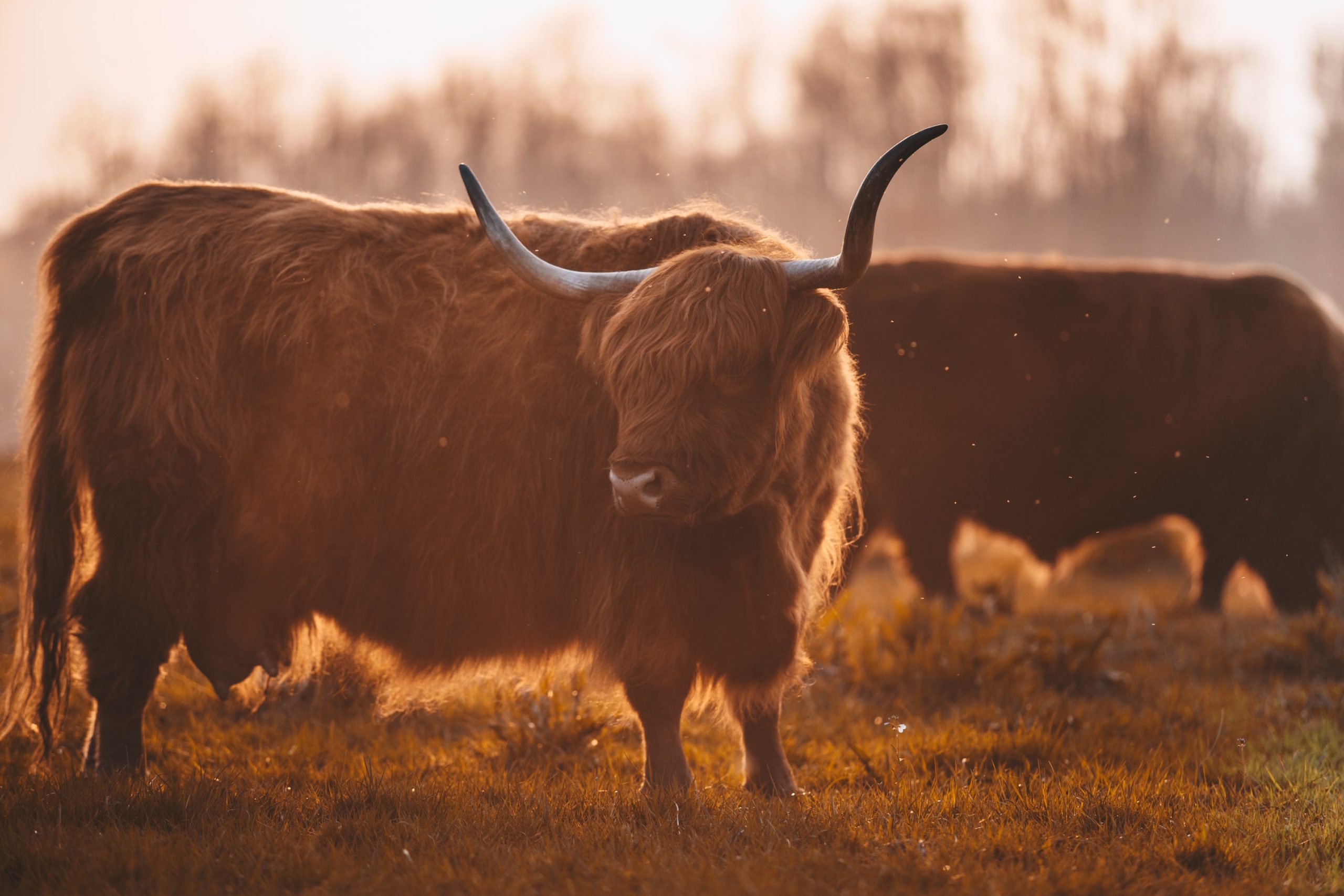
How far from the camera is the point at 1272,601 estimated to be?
21.6 ft

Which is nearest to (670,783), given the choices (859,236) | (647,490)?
(647,490)

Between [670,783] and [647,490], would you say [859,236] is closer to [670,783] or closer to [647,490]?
[647,490]

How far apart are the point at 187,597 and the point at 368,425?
763 millimetres

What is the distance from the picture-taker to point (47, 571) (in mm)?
3479

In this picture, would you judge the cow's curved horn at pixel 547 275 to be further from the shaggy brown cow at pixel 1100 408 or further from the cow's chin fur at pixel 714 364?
the shaggy brown cow at pixel 1100 408

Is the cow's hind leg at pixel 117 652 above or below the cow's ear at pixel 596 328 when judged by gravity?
below

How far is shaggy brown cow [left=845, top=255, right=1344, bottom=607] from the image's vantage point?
599 centimetres

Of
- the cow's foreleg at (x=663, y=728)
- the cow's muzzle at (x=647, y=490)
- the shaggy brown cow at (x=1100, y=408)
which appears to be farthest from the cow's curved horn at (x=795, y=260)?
the shaggy brown cow at (x=1100, y=408)

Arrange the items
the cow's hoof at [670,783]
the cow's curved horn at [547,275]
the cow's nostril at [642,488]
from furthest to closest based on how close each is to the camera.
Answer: the cow's curved horn at [547,275] → the cow's hoof at [670,783] → the cow's nostril at [642,488]

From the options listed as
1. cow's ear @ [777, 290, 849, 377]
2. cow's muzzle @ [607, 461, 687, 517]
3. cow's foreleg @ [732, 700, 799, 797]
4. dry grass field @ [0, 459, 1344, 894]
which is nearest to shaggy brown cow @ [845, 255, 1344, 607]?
dry grass field @ [0, 459, 1344, 894]

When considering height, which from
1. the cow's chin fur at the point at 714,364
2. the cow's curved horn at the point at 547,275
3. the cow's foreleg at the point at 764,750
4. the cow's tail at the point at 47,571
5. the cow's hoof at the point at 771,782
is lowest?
→ the cow's hoof at the point at 771,782

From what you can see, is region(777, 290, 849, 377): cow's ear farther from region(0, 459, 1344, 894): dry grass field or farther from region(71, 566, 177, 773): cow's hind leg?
region(71, 566, 177, 773): cow's hind leg

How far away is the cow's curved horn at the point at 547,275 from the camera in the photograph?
10.2ft

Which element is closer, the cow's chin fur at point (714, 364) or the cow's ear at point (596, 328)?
the cow's chin fur at point (714, 364)
